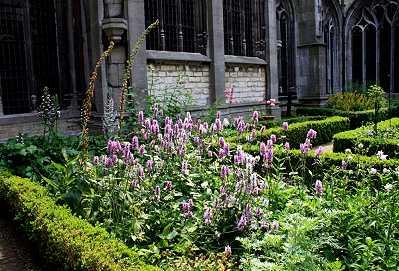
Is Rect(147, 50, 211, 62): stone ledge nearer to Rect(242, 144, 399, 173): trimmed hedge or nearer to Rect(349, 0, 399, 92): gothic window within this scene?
Rect(242, 144, 399, 173): trimmed hedge

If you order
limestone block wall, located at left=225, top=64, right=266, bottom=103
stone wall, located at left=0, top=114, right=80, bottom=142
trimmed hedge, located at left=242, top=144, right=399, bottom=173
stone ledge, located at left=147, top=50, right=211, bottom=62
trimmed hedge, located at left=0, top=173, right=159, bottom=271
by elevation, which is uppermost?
stone ledge, located at left=147, top=50, right=211, bottom=62

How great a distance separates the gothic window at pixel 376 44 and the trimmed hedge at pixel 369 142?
12148mm

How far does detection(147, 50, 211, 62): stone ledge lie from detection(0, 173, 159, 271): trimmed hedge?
5456 mm

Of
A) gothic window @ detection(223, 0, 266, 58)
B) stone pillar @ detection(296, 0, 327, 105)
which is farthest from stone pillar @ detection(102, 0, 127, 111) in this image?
stone pillar @ detection(296, 0, 327, 105)

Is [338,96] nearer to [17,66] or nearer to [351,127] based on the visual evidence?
[351,127]

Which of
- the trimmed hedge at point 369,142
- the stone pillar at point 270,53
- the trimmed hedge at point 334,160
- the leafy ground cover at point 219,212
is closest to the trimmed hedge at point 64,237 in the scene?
the leafy ground cover at point 219,212

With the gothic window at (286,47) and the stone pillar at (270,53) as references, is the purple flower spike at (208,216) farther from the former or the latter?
the gothic window at (286,47)

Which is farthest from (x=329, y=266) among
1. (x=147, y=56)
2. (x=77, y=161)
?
(x=147, y=56)

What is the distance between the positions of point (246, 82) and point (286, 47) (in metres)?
6.61

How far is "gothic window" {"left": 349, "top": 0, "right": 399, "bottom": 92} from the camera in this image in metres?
20.5

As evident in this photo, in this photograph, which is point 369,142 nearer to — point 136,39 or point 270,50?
point 136,39

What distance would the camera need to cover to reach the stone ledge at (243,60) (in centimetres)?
1194

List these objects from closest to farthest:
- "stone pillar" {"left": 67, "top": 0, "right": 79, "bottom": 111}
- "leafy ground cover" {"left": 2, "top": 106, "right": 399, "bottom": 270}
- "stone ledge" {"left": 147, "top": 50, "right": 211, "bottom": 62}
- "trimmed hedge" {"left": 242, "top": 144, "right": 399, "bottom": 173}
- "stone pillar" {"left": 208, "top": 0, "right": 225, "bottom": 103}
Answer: "leafy ground cover" {"left": 2, "top": 106, "right": 399, "bottom": 270}
"trimmed hedge" {"left": 242, "top": 144, "right": 399, "bottom": 173}
"stone ledge" {"left": 147, "top": 50, "right": 211, "bottom": 62}
"stone pillar" {"left": 67, "top": 0, "right": 79, "bottom": 111}
"stone pillar" {"left": 208, "top": 0, "right": 225, "bottom": 103}

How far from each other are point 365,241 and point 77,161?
290 cm
